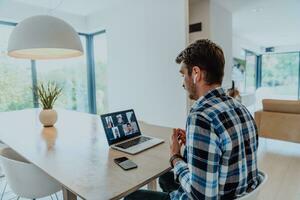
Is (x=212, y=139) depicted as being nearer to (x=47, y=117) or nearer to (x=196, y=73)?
(x=196, y=73)

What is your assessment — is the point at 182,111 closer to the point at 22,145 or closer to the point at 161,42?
the point at 161,42

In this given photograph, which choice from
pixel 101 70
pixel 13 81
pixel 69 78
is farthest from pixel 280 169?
pixel 13 81

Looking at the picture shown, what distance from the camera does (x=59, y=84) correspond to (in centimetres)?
498

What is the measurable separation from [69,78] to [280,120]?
432 cm

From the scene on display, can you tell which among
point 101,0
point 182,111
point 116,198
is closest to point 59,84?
point 101,0

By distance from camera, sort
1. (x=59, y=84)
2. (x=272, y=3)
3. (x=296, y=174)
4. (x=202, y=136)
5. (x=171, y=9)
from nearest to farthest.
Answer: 1. (x=202, y=136)
2. (x=296, y=174)
3. (x=171, y=9)
4. (x=272, y=3)
5. (x=59, y=84)

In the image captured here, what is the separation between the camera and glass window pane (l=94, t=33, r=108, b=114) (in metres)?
5.32

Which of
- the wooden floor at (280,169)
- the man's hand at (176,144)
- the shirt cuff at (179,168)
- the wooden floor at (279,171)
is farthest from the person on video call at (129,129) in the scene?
the wooden floor at (280,169)

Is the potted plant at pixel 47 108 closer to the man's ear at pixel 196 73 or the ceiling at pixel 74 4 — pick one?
the man's ear at pixel 196 73

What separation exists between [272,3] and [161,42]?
7.54ft

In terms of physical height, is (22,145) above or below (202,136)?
A: below

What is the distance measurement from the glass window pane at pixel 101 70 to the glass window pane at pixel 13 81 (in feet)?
5.04

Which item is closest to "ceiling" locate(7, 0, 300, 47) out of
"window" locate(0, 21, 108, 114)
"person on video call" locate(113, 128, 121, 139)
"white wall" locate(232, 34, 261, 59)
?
"white wall" locate(232, 34, 261, 59)

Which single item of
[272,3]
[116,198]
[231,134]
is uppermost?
[272,3]
